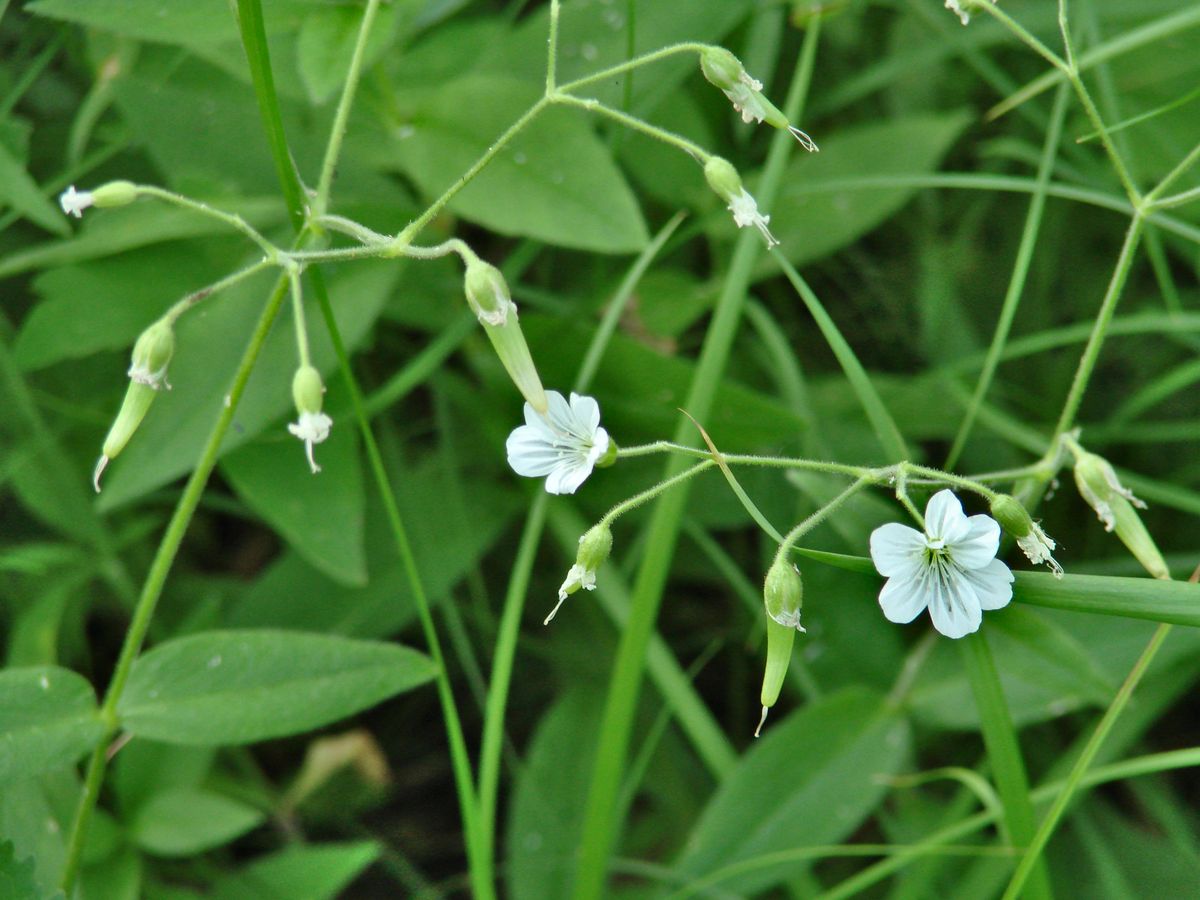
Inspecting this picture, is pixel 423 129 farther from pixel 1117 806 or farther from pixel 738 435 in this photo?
pixel 1117 806

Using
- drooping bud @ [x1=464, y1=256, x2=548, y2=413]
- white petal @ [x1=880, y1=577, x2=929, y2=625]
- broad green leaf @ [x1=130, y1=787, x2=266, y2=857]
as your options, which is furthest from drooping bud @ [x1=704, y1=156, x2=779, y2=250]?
broad green leaf @ [x1=130, y1=787, x2=266, y2=857]

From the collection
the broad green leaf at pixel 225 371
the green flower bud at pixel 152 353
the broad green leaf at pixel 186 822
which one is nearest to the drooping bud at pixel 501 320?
the green flower bud at pixel 152 353

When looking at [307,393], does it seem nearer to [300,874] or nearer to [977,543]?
[977,543]

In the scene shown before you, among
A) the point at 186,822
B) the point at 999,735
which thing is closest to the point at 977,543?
the point at 999,735

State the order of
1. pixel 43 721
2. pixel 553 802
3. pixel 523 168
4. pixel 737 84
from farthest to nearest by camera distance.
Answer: pixel 553 802, pixel 523 168, pixel 43 721, pixel 737 84

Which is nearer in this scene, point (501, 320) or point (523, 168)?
point (501, 320)

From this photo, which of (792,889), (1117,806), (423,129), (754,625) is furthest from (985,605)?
(1117,806)
